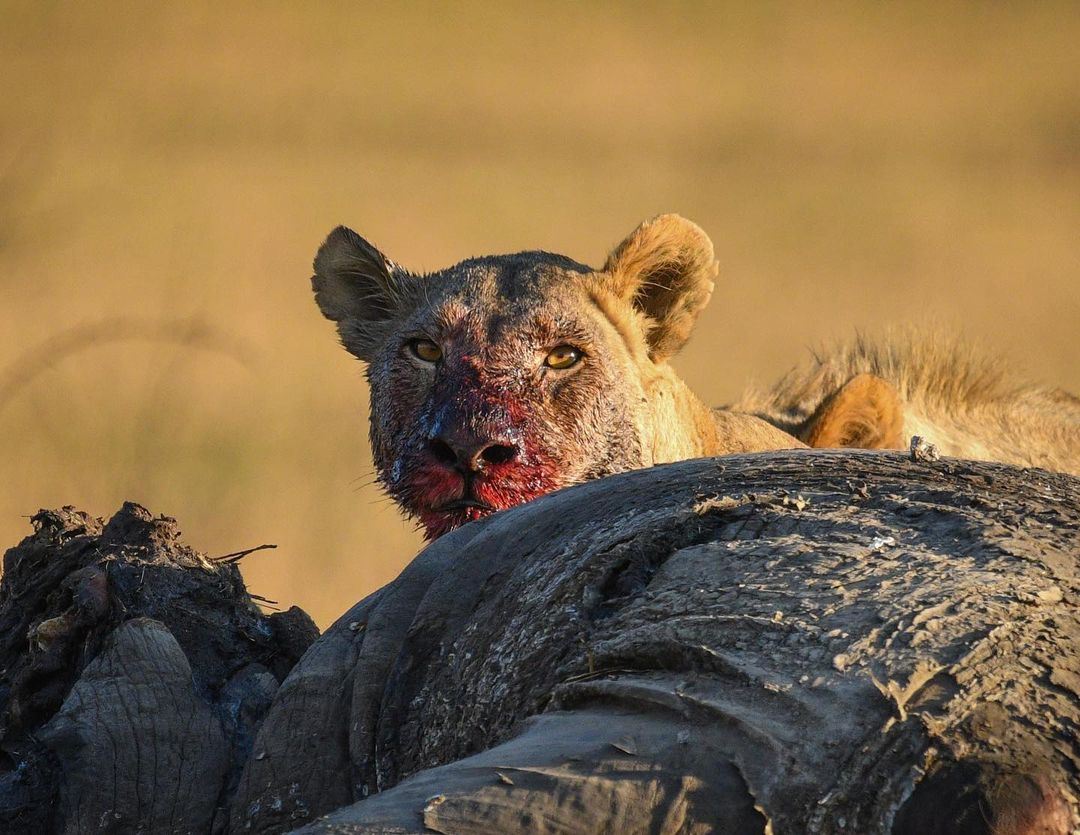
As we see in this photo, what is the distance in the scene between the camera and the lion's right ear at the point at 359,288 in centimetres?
604

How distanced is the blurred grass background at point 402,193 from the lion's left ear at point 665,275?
5.14 feet

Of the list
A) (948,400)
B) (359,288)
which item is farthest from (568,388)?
(948,400)

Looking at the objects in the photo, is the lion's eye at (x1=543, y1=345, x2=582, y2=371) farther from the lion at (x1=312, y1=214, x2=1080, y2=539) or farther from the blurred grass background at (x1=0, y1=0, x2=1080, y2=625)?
the blurred grass background at (x1=0, y1=0, x2=1080, y2=625)

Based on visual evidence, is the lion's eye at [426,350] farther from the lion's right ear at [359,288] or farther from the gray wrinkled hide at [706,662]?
the gray wrinkled hide at [706,662]

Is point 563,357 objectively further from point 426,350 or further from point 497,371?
point 426,350

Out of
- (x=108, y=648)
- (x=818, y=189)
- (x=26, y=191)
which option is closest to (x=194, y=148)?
(x=818, y=189)

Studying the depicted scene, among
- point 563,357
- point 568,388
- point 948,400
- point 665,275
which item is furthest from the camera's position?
point 948,400

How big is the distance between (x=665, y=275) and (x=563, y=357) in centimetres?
88

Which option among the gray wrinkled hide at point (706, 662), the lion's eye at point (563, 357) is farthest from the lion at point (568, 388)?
the gray wrinkled hide at point (706, 662)

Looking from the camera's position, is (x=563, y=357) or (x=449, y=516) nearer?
(x=449, y=516)

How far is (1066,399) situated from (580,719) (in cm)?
577

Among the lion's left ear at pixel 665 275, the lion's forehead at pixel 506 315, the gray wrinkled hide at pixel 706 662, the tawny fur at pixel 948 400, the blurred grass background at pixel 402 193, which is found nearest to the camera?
the gray wrinkled hide at pixel 706 662

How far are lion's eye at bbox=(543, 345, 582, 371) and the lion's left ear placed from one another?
1.80 ft

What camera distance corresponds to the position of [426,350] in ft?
17.9
